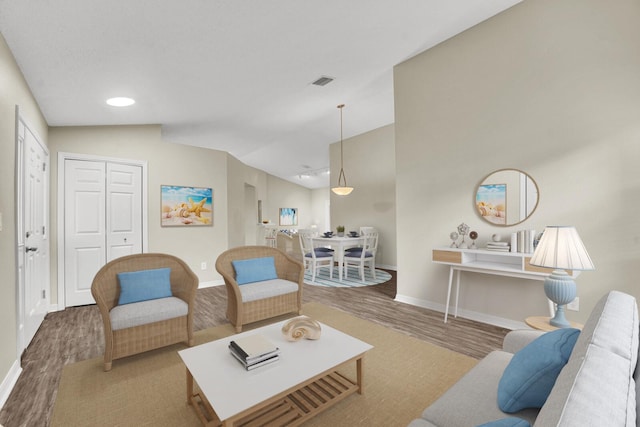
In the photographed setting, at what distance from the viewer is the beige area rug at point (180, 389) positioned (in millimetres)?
1745

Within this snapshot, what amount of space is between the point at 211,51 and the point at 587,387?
3.19 meters

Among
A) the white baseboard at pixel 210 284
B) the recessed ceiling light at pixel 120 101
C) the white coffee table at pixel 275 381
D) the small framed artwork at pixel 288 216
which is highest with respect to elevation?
the recessed ceiling light at pixel 120 101

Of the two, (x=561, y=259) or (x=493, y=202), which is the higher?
(x=493, y=202)

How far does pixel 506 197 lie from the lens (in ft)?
10.2

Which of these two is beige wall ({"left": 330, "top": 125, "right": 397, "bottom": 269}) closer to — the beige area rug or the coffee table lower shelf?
the beige area rug

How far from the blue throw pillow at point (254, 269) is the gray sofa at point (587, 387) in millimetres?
2379

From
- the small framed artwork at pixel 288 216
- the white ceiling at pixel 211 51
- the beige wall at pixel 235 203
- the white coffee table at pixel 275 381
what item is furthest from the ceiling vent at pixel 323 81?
the small framed artwork at pixel 288 216

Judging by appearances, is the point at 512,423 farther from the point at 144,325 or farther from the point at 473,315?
the point at 473,315

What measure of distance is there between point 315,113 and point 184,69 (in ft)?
9.33

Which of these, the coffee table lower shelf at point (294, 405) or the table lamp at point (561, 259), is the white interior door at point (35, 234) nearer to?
the coffee table lower shelf at point (294, 405)

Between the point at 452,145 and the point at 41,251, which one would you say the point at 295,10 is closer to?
the point at 452,145

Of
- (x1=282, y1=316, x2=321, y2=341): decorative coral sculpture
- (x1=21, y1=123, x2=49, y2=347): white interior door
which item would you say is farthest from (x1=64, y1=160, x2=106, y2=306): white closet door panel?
(x1=282, y1=316, x2=321, y2=341): decorative coral sculpture

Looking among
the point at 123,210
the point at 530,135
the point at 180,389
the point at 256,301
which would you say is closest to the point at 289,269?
the point at 256,301

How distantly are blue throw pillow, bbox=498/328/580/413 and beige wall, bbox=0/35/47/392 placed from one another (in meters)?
2.90
